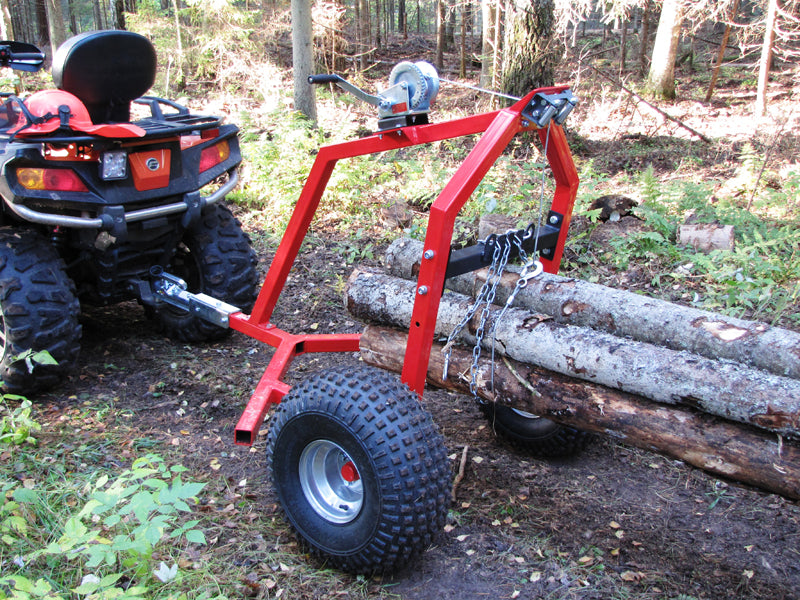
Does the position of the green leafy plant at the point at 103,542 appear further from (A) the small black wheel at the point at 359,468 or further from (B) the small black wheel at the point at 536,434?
(B) the small black wheel at the point at 536,434

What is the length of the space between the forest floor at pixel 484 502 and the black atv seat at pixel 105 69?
5.89 feet

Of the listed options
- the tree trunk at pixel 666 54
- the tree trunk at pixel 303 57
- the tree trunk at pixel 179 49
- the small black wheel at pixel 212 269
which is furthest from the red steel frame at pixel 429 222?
the tree trunk at pixel 666 54

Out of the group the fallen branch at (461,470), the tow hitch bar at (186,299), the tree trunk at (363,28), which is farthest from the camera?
the tree trunk at (363,28)

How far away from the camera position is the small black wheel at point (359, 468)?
8.39 ft

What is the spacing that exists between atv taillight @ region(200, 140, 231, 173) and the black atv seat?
24.1 inches

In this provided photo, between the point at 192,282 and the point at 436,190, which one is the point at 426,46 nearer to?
the point at 436,190

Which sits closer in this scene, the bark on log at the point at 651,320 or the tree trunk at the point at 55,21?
the bark on log at the point at 651,320

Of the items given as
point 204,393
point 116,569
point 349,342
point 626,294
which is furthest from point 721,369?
point 204,393

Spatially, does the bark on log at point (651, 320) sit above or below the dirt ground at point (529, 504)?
above

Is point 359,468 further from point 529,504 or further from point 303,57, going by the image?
point 303,57

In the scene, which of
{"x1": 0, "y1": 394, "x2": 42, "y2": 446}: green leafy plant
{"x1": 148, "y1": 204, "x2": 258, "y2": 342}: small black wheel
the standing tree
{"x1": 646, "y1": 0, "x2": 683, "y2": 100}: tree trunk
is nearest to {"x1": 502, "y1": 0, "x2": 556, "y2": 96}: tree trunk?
the standing tree

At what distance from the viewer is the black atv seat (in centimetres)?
407

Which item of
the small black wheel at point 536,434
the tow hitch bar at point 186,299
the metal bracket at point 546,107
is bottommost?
the small black wheel at point 536,434

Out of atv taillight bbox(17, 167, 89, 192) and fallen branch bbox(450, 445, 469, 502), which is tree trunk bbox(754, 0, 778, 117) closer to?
fallen branch bbox(450, 445, 469, 502)
